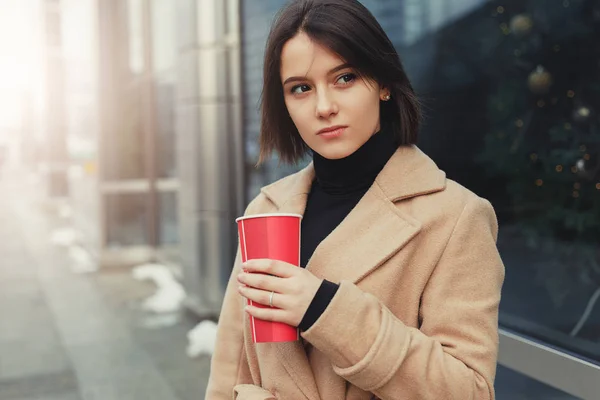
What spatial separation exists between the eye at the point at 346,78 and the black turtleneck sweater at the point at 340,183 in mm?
170

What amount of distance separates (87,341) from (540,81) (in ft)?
15.9

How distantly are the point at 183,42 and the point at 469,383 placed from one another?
651 centimetres

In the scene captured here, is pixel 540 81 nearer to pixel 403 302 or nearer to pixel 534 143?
pixel 534 143

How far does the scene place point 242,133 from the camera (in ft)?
22.4

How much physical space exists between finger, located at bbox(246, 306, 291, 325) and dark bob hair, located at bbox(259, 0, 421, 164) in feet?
1.76

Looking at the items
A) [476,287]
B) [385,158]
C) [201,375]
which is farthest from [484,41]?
[201,375]

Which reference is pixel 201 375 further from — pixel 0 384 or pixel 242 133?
pixel 242 133

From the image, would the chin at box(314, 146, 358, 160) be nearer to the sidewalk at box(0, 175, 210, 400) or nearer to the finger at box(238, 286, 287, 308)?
the finger at box(238, 286, 287, 308)

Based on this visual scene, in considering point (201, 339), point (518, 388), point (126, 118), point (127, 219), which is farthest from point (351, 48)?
point (126, 118)

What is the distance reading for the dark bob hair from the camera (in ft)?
4.93

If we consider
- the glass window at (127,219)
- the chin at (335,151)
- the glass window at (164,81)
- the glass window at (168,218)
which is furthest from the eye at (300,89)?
the glass window at (127,219)

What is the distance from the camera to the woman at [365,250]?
140cm

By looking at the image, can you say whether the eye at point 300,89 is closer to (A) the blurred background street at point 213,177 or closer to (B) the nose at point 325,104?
(B) the nose at point 325,104

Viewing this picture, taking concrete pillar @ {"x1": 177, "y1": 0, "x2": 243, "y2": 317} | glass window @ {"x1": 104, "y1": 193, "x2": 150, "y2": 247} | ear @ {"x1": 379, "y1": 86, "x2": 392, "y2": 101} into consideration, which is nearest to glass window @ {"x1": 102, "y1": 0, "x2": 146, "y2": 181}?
glass window @ {"x1": 104, "y1": 193, "x2": 150, "y2": 247}
